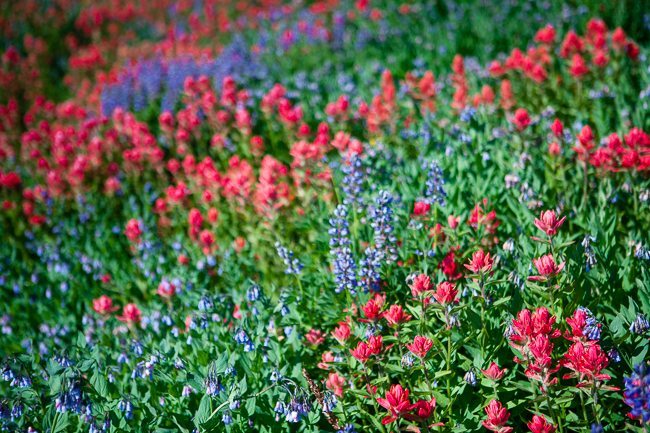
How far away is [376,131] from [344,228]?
6.81 ft

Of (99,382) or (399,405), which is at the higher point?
(399,405)

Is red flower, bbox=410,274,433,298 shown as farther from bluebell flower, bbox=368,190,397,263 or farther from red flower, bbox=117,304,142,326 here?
red flower, bbox=117,304,142,326

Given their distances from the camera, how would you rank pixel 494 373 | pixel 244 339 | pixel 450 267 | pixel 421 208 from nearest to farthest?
pixel 494 373
pixel 244 339
pixel 450 267
pixel 421 208

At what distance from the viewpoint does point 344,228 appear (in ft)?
9.54

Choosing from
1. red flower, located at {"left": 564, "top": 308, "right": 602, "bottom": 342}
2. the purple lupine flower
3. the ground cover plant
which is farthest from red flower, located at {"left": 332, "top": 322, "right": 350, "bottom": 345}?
the purple lupine flower

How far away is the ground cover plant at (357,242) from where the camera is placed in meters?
2.40

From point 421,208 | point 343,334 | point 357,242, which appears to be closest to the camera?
point 343,334

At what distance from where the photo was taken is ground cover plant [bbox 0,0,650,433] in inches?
94.7

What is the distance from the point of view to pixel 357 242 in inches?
130

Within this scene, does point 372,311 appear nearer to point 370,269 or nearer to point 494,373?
point 370,269

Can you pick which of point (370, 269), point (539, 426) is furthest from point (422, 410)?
point (370, 269)

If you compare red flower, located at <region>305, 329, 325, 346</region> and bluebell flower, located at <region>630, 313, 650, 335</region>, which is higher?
bluebell flower, located at <region>630, 313, 650, 335</region>

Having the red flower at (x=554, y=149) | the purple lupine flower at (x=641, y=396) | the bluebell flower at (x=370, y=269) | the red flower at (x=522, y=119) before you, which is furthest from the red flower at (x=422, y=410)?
the red flower at (x=522, y=119)

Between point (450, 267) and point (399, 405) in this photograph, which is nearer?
point (399, 405)
